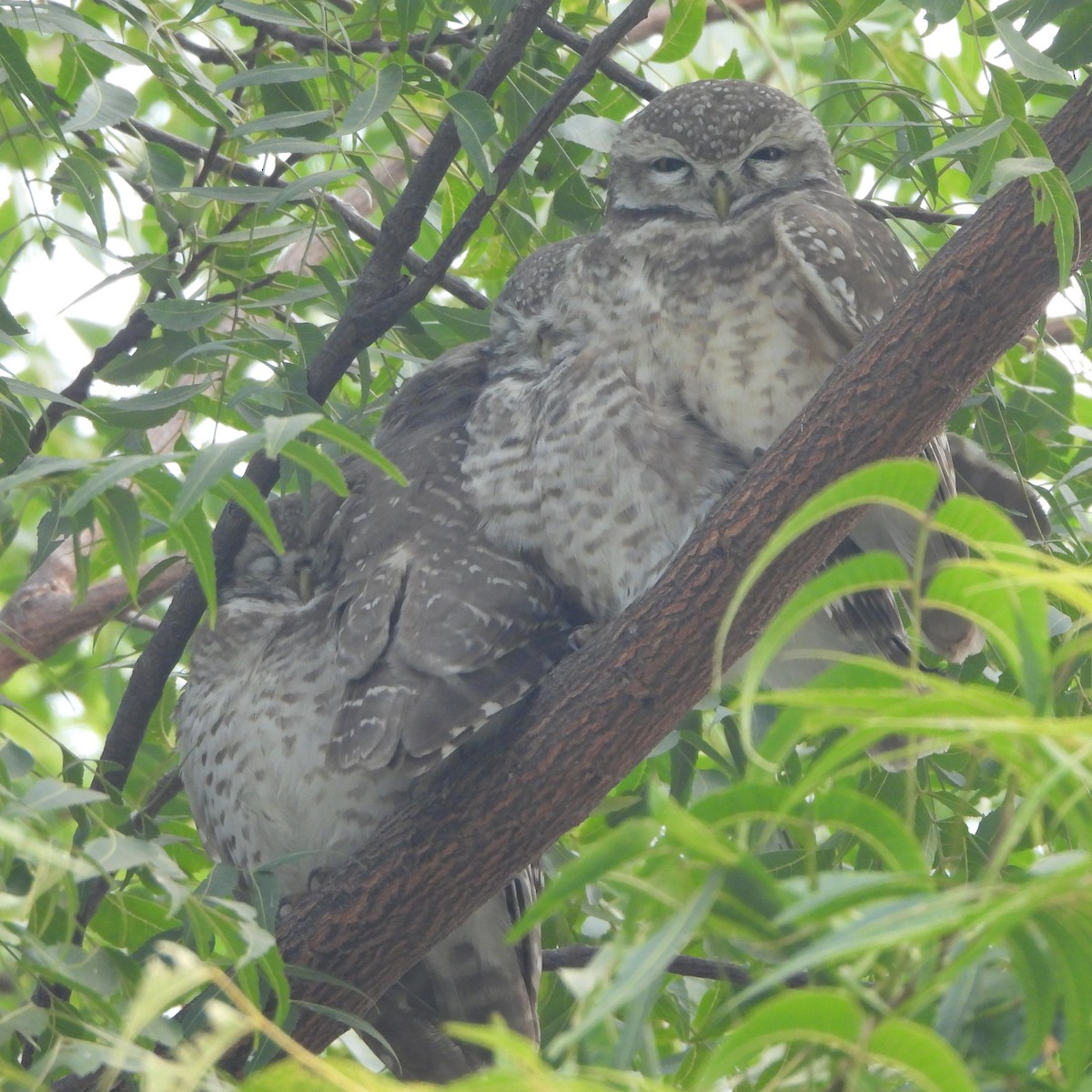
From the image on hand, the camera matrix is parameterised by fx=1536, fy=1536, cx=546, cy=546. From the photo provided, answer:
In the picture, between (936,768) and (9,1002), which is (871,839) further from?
(936,768)

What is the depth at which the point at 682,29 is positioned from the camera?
2684 millimetres

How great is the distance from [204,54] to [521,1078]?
2.31 meters

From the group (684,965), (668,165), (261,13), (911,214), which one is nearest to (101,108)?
(261,13)

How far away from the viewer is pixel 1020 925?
0.86 m

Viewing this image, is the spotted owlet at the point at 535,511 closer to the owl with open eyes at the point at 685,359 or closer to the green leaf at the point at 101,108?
the owl with open eyes at the point at 685,359

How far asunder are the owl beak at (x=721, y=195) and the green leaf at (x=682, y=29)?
236 millimetres

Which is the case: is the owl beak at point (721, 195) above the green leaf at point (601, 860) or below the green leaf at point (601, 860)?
above

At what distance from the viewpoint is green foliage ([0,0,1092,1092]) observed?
2.72 feet

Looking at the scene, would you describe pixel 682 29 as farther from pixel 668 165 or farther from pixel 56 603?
pixel 56 603

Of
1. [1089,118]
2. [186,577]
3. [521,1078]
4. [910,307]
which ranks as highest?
[1089,118]

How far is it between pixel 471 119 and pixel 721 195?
2.43 feet

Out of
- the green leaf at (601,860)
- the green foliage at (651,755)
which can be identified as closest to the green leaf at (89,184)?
the green foliage at (651,755)

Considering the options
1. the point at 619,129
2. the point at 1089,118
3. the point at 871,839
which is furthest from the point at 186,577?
the point at 871,839

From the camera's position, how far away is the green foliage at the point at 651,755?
2.72 feet
